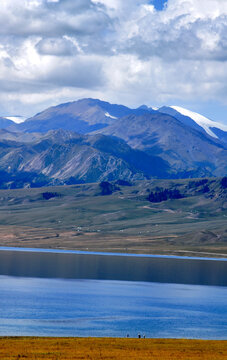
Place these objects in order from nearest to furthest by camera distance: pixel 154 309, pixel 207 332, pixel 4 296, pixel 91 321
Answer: pixel 207 332 → pixel 91 321 → pixel 154 309 → pixel 4 296

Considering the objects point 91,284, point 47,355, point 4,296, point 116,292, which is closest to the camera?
point 47,355

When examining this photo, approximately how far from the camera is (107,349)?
77.6 meters

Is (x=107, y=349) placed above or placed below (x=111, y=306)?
above

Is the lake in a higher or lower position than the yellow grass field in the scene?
lower

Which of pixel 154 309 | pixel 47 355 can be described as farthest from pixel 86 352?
pixel 154 309

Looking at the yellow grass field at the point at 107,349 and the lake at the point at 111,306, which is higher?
the yellow grass field at the point at 107,349

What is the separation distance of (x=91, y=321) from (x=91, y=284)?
218 feet

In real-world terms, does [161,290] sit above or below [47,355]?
below

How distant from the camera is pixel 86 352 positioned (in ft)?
244

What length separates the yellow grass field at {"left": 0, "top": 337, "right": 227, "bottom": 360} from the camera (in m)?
71.6

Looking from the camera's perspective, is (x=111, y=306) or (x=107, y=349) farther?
(x=111, y=306)

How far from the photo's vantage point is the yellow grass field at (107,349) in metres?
71.6

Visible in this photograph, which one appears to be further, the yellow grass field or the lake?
the lake

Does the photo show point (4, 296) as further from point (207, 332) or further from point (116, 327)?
point (207, 332)
